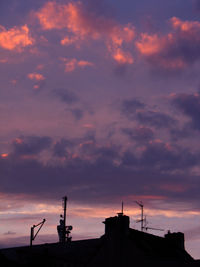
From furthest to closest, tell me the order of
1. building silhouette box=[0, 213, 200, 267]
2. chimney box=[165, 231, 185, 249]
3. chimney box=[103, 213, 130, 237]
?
chimney box=[165, 231, 185, 249]
chimney box=[103, 213, 130, 237]
building silhouette box=[0, 213, 200, 267]

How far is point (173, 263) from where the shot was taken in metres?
40.8

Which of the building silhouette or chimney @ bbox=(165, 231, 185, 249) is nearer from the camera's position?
the building silhouette

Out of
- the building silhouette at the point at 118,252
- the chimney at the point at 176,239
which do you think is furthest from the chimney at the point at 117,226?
the chimney at the point at 176,239

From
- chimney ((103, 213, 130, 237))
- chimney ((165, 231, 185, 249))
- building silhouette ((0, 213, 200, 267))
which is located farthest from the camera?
chimney ((165, 231, 185, 249))

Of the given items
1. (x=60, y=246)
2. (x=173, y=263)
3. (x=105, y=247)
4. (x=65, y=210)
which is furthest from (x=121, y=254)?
(x=65, y=210)

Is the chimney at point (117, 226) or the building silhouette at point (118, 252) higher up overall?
the chimney at point (117, 226)

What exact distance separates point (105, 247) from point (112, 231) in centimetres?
201

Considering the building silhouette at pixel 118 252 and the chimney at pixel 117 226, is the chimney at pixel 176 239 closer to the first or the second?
the building silhouette at pixel 118 252

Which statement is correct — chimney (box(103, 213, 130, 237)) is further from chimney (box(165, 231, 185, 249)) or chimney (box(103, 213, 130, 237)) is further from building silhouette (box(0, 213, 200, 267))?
chimney (box(165, 231, 185, 249))

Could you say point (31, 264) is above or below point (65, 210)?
below

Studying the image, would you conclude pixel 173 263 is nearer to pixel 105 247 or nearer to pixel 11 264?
pixel 105 247

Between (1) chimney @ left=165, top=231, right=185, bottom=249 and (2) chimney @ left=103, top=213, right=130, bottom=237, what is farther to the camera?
(1) chimney @ left=165, top=231, right=185, bottom=249

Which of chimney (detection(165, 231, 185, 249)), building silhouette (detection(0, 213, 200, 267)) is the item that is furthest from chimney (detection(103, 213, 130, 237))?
chimney (detection(165, 231, 185, 249))

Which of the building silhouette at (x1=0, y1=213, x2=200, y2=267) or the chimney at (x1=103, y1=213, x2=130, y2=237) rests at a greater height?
the chimney at (x1=103, y1=213, x2=130, y2=237)
